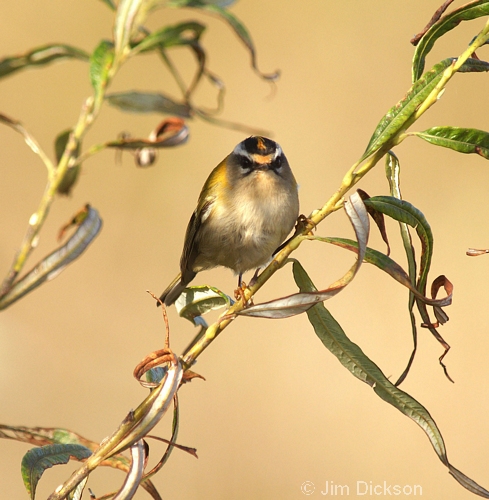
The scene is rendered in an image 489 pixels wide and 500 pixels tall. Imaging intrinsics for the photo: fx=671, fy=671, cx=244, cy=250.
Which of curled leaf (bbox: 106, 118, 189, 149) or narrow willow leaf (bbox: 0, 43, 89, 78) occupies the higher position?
narrow willow leaf (bbox: 0, 43, 89, 78)

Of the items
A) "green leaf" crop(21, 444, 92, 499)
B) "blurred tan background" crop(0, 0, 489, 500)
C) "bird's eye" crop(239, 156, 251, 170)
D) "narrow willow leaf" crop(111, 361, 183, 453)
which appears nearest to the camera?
"narrow willow leaf" crop(111, 361, 183, 453)

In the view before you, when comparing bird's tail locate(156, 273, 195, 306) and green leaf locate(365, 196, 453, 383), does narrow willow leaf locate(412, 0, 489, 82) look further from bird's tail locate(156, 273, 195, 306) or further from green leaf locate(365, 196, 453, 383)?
bird's tail locate(156, 273, 195, 306)

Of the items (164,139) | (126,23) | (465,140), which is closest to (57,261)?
(164,139)

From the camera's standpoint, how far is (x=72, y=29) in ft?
20.8

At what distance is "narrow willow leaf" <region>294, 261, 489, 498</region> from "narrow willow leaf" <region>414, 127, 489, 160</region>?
0.35 meters

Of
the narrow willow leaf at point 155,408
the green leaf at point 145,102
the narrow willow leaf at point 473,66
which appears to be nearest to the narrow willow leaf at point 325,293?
the narrow willow leaf at point 155,408

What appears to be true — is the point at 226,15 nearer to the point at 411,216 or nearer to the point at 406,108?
the point at 406,108

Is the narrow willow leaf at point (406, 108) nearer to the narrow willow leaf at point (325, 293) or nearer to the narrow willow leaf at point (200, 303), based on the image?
the narrow willow leaf at point (325, 293)

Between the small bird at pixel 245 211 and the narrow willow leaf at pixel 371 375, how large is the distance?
3.92 feet

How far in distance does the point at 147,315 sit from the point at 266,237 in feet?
9.20

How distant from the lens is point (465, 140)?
1.11 meters

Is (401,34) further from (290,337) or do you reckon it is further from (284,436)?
(284,436)

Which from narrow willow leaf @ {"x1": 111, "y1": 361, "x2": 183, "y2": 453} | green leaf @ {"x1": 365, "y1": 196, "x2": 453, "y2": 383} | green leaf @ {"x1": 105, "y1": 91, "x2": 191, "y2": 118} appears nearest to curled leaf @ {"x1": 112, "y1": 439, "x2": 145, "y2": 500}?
narrow willow leaf @ {"x1": 111, "y1": 361, "x2": 183, "y2": 453}

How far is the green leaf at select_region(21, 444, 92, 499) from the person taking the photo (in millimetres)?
1009
